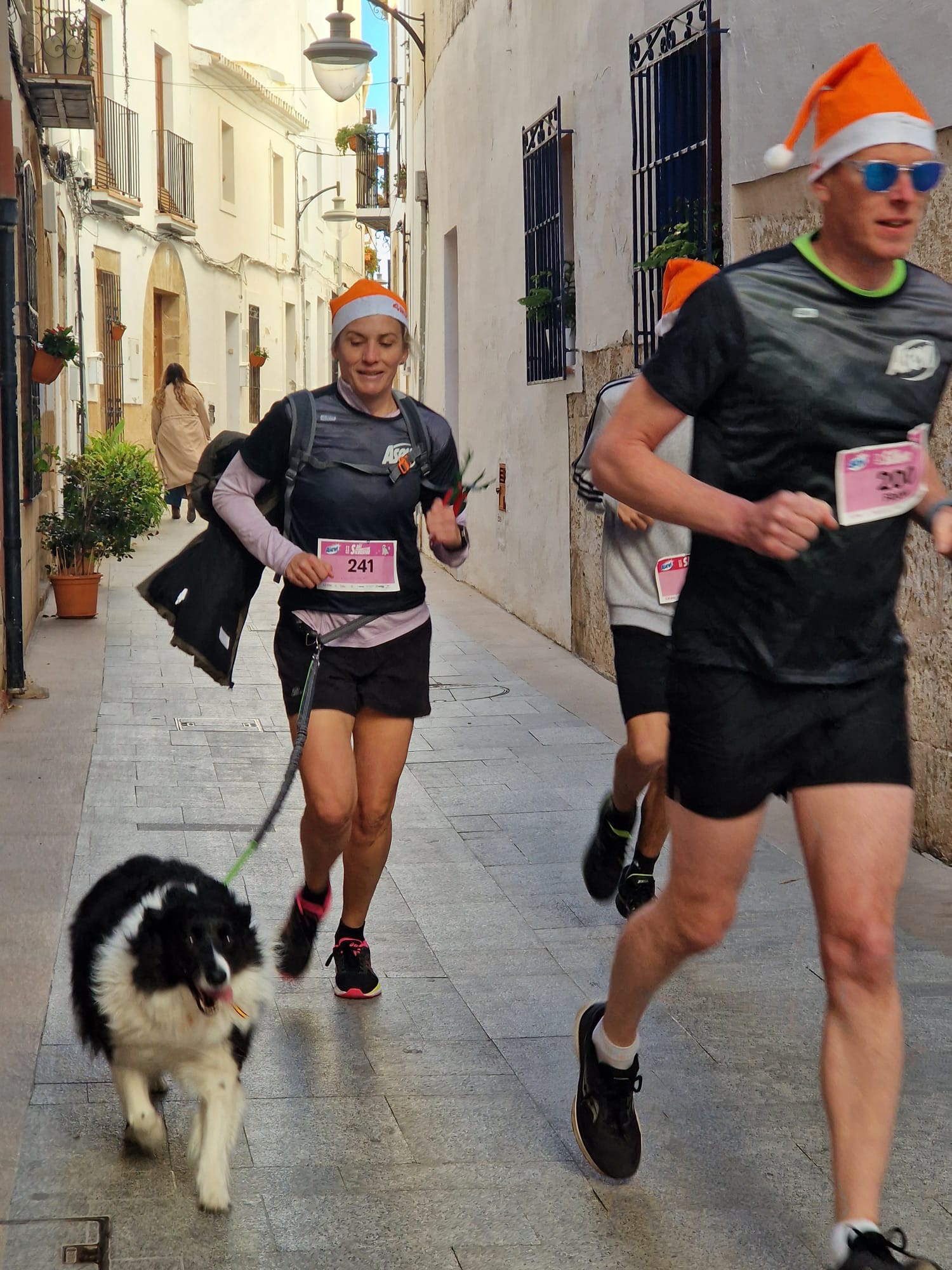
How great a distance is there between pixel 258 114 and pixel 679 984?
3378cm

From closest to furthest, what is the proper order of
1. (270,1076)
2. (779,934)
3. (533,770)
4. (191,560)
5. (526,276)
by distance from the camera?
1. (270,1076)
2. (191,560)
3. (779,934)
4. (533,770)
5. (526,276)

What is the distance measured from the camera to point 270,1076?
159 inches

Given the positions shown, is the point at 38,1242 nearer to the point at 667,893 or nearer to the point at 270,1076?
the point at 270,1076

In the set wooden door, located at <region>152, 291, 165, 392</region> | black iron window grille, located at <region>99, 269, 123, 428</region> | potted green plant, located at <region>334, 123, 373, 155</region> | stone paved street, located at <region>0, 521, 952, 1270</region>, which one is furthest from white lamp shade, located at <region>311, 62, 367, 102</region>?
potted green plant, located at <region>334, 123, 373, 155</region>

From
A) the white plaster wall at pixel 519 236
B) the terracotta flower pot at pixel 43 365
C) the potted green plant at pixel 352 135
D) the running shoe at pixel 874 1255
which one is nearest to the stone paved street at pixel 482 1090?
the running shoe at pixel 874 1255

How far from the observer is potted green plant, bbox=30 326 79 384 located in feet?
38.9

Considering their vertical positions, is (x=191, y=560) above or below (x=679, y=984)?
above

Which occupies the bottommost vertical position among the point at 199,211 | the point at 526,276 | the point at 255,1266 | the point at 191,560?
the point at 255,1266

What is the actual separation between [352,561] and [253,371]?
3208 cm

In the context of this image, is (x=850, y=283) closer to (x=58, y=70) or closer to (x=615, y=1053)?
(x=615, y=1053)

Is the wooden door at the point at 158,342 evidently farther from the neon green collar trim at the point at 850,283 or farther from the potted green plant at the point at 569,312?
the neon green collar trim at the point at 850,283

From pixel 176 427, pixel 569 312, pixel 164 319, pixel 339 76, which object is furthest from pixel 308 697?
pixel 164 319

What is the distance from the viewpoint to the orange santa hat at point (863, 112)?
2.83m

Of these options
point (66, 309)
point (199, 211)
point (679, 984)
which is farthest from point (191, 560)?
point (199, 211)
